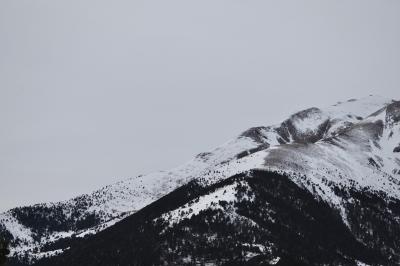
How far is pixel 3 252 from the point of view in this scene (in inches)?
2923
